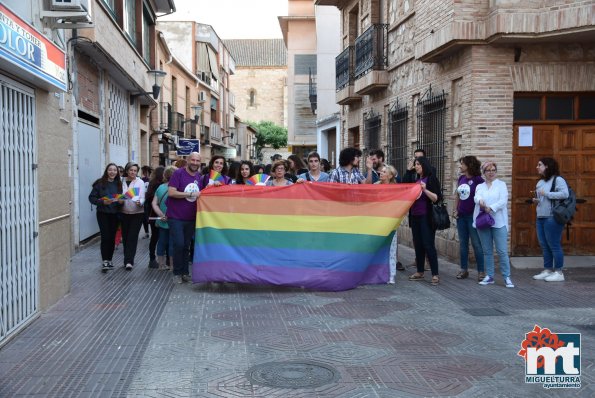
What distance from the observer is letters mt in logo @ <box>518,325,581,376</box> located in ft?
15.6

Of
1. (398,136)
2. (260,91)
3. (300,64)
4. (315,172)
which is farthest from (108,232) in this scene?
(260,91)

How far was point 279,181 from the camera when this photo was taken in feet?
30.9

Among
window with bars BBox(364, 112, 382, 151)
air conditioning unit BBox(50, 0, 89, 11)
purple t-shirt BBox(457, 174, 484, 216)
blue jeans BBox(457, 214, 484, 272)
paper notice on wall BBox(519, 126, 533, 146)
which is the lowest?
blue jeans BBox(457, 214, 484, 272)

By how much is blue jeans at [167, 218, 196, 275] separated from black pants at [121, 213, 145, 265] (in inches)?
67.1

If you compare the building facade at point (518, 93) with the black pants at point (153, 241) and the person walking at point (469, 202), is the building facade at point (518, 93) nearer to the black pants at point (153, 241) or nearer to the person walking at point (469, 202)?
→ the person walking at point (469, 202)

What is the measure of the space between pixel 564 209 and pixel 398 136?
6.94 metres

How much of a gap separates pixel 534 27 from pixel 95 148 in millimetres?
10510

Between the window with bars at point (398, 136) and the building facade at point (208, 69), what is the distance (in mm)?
23688

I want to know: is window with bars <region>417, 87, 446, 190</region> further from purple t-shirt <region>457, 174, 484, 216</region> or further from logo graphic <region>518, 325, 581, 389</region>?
logo graphic <region>518, 325, 581, 389</region>

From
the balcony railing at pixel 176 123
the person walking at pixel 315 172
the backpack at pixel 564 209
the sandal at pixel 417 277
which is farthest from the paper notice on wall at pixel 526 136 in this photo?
the balcony railing at pixel 176 123

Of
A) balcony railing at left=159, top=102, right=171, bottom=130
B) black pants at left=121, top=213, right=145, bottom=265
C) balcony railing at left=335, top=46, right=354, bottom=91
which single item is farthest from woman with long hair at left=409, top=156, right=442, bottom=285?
balcony railing at left=159, top=102, right=171, bottom=130

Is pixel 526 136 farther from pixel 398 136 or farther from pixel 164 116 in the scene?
pixel 164 116

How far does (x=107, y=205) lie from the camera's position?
1045 cm

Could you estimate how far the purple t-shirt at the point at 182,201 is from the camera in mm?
9203
